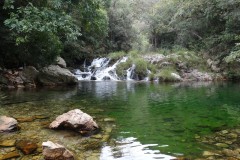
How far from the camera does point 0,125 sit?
7.02m

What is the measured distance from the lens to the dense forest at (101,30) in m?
11.6

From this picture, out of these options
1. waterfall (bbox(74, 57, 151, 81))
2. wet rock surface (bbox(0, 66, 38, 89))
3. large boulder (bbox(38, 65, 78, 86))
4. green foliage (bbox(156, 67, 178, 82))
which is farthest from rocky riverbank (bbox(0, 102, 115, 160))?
waterfall (bbox(74, 57, 151, 81))

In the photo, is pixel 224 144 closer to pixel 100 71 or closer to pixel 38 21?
pixel 38 21

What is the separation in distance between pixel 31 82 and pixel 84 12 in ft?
27.9

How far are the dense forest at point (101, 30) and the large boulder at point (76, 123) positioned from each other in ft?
16.1

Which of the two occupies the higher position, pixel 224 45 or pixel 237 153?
pixel 224 45

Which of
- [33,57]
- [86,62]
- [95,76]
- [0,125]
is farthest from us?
[86,62]

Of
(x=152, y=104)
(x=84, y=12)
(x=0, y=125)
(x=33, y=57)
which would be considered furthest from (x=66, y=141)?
(x=33, y=57)

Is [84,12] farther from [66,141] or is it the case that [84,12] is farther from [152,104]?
[66,141]

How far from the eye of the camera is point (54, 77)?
20.5 metres

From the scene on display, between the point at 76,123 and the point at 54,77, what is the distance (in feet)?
46.0

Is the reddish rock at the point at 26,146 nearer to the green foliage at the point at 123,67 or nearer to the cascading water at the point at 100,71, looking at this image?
the cascading water at the point at 100,71

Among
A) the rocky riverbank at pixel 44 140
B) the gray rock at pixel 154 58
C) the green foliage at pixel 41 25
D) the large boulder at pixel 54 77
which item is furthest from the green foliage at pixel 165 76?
the rocky riverbank at pixel 44 140

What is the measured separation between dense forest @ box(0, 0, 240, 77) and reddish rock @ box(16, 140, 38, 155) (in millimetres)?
5776
